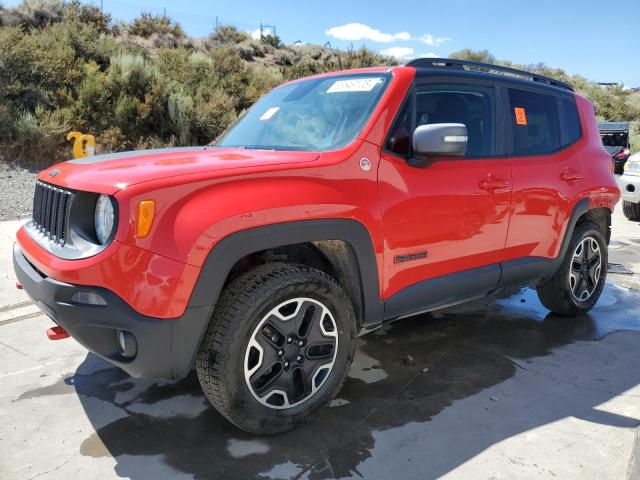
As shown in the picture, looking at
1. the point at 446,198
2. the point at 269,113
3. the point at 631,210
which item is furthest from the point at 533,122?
the point at 631,210

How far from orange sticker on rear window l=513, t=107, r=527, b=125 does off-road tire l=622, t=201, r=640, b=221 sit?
21.7 ft

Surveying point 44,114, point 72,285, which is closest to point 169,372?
point 72,285

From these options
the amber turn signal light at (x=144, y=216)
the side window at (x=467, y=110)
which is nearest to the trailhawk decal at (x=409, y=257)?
the side window at (x=467, y=110)

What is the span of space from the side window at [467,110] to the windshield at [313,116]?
13.1 inches

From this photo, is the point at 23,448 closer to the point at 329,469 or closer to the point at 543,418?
the point at 329,469

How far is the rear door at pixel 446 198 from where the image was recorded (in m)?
3.08

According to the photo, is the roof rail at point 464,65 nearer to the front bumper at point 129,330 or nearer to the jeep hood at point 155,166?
the jeep hood at point 155,166

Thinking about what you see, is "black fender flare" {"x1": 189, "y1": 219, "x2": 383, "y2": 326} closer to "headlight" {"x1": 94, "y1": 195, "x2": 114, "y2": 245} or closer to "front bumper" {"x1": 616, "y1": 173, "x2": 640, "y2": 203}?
"headlight" {"x1": 94, "y1": 195, "x2": 114, "y2": 245}

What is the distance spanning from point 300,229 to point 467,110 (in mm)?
1689

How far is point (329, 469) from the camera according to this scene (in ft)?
8.35

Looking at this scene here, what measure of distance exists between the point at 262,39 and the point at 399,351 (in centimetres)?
2488

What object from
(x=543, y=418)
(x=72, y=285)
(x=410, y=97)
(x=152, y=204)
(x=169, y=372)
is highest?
(x=410, y=97)

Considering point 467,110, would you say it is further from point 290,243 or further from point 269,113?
point 290,243

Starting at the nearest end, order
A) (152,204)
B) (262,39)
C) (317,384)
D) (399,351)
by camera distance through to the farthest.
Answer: (152,204) < (317,384) < (399,351) < (262,39)
